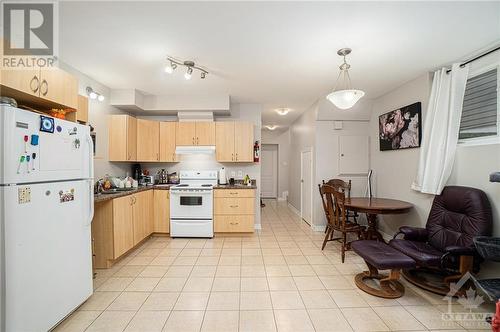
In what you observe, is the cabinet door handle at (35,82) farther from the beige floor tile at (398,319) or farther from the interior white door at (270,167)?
the interior white door at (270,167)

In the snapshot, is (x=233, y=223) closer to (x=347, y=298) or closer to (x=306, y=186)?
(x=306, y=186)

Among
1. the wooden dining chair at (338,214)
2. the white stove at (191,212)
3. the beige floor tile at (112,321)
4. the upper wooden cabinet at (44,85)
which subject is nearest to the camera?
the upper wooden cabinet at (44,85)

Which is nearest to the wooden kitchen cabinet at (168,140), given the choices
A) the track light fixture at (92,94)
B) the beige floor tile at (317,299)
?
the track light fixture at (92,94)

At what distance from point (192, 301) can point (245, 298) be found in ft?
1.75

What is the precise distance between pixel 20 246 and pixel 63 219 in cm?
34

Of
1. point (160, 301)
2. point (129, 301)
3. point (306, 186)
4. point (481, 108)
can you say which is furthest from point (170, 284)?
point (481, 108)

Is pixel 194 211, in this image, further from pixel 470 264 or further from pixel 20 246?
pixel 470 264

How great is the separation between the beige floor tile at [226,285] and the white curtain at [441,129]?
2756mm

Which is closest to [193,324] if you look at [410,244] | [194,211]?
[194,211]

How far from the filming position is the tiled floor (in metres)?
1.79

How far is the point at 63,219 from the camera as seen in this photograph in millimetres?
1755

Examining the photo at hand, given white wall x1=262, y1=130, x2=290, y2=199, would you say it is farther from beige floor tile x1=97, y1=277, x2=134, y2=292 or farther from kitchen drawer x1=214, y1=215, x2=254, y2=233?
beige floor tile x1=97, y1=277, x2=134, y2=292

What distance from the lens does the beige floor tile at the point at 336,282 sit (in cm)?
233

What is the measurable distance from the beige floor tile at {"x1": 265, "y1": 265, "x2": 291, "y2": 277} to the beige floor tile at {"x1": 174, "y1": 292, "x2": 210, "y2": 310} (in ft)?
2.73
